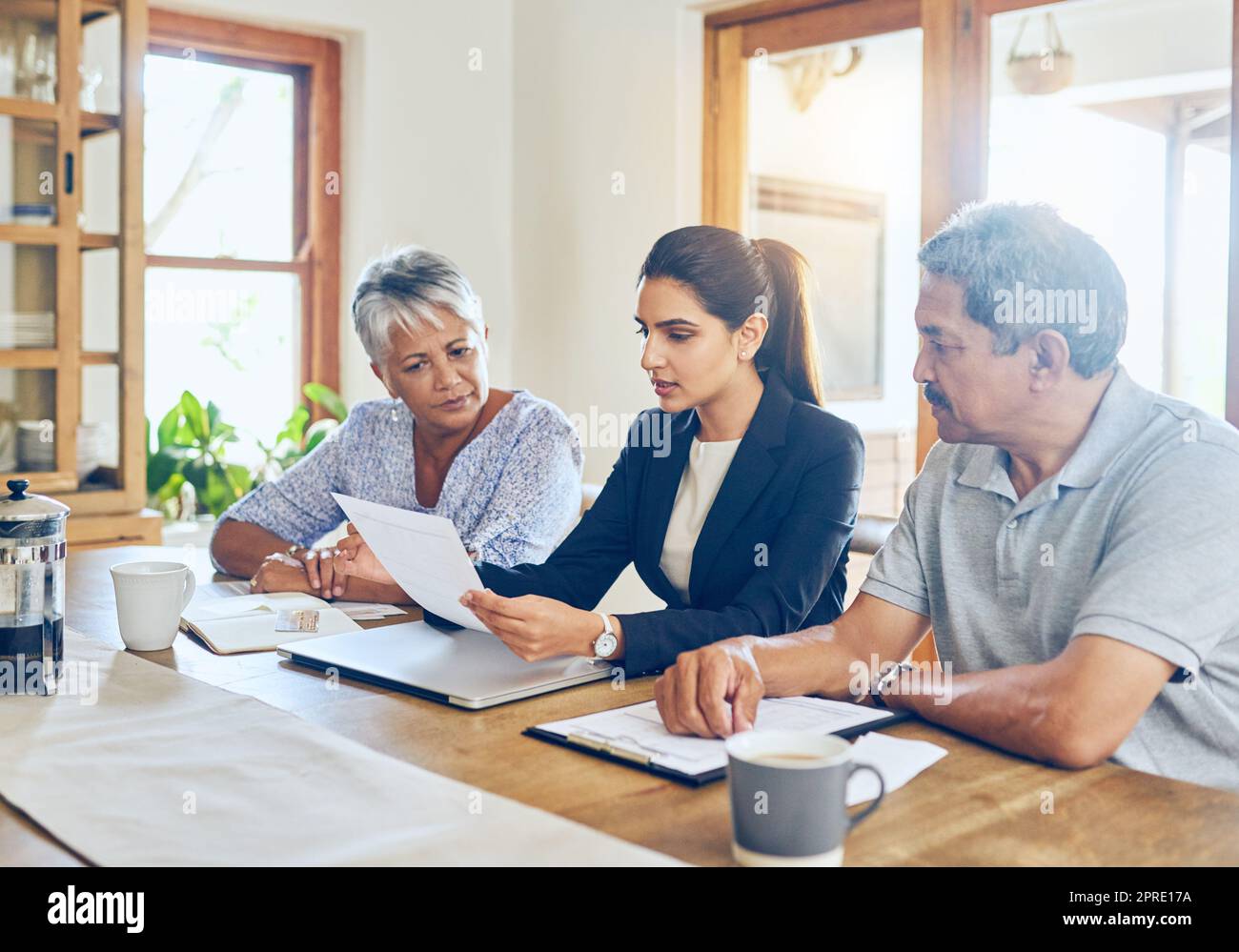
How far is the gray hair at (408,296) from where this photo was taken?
7.53ft

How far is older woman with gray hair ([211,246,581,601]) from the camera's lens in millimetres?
2277

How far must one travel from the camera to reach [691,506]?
1964 millimetres

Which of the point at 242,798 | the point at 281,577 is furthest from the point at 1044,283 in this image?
the point at 281,577

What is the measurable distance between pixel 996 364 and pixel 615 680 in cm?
58

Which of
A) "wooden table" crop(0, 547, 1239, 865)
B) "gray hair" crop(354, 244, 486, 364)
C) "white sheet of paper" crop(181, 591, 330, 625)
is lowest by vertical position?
"wooden table" crop(0, 547, 1239, 865)

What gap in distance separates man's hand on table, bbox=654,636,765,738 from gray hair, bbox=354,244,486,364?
122cm

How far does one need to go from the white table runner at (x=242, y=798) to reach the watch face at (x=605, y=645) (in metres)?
0.39

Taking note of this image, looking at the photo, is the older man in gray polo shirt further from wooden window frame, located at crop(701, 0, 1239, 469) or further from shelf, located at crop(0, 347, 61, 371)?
shelf, located at crop(0, 347, 61, 371)

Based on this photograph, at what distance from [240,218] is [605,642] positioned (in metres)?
2.80

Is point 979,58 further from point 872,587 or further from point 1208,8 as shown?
point 872,587

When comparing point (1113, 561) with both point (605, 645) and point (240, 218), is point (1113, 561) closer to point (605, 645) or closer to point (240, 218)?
point (605, 645)

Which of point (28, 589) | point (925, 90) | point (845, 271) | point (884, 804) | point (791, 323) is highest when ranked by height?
point (925, 90)

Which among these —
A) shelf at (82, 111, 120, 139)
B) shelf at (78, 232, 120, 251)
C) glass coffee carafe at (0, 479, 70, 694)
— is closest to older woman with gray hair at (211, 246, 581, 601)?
glass coffee carafe at (0, 479, 70, 694)

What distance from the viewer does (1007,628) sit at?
1.50 metres
